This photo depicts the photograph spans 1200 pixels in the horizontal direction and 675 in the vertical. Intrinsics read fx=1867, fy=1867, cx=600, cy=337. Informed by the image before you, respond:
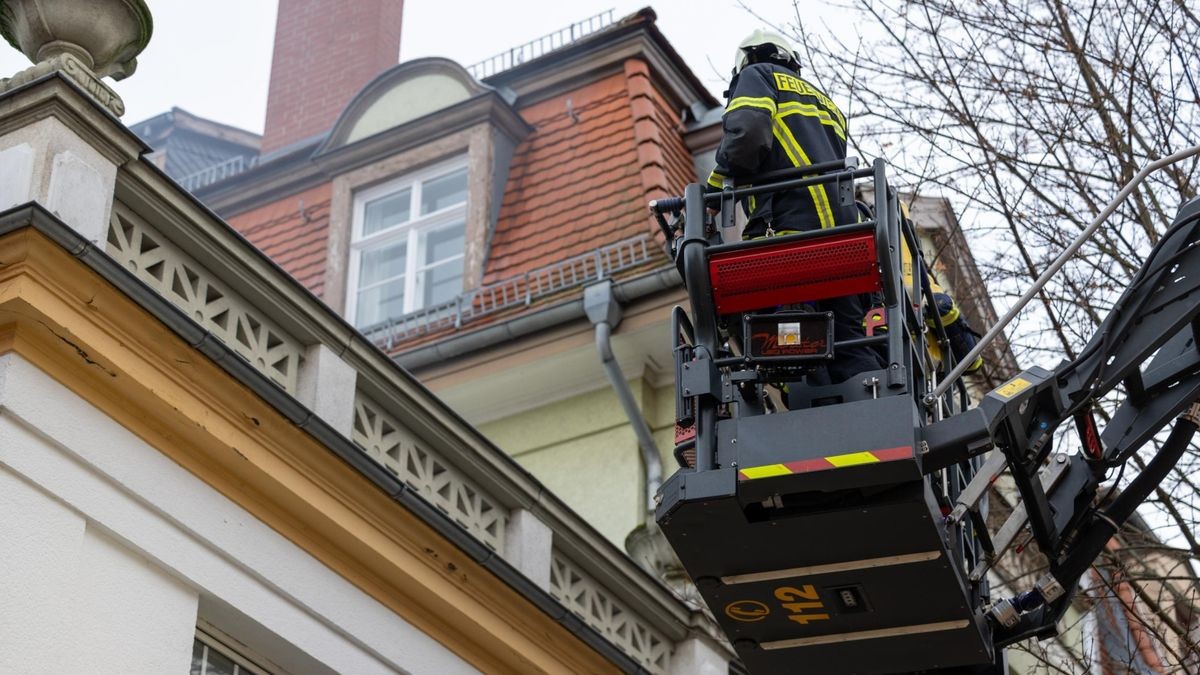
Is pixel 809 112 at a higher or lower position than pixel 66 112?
lower

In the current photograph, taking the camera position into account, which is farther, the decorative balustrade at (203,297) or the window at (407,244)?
the window at (407,244)

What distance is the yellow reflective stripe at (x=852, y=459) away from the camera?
688 cm

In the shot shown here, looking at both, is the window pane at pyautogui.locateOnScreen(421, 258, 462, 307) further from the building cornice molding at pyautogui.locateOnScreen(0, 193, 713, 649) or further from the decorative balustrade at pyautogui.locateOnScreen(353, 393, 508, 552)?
the decorative balustrade at pyautogui.locateOnScreen(353, 393, 508, 552)

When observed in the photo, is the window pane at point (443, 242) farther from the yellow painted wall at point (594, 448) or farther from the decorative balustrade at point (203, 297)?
the decorative balustrade at point (203, 297)

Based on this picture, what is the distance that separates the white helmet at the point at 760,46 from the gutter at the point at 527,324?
514 cm

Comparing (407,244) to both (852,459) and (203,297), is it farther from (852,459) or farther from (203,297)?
(852,459)

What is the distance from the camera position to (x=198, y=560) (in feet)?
27.0

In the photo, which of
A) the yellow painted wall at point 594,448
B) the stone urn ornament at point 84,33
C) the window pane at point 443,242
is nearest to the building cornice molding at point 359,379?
the stone urn ornament at point 84,33

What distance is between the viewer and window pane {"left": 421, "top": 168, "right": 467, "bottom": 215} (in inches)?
621

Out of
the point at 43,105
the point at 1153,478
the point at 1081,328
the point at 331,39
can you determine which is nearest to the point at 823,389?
the point at 1153,478

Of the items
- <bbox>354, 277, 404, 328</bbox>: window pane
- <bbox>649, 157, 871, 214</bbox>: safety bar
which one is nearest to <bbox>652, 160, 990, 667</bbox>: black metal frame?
<bbox>649, 157, 871, 214</bbox>: safety bar

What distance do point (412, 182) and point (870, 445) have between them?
31.4ft

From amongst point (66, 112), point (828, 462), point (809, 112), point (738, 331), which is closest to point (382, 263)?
point (66, 112)

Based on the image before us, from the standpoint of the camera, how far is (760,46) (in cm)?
801
